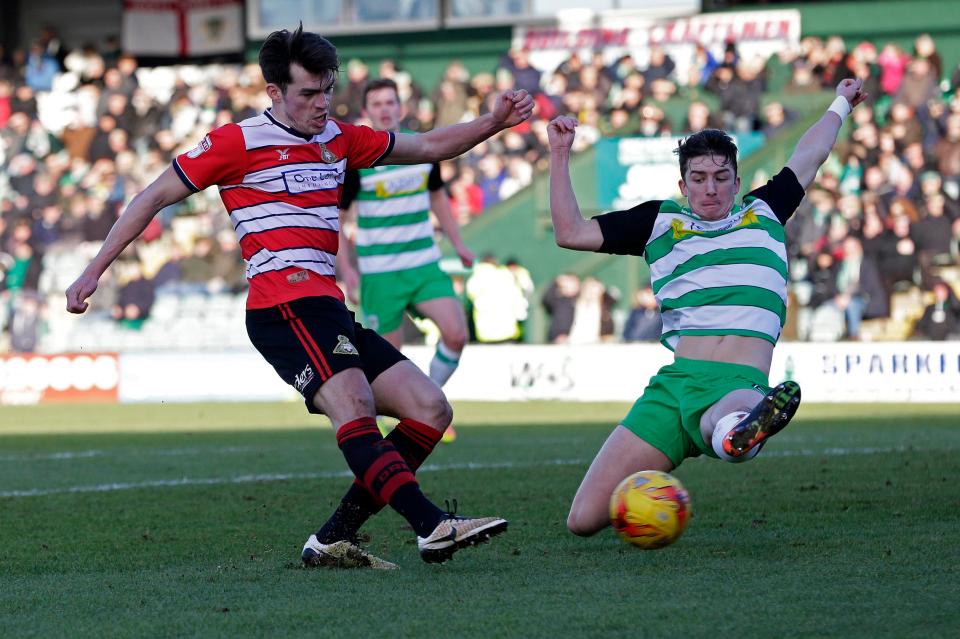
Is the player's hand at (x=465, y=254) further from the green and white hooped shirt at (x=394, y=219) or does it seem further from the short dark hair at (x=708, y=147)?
the short dark hair at (x=708, y=147)

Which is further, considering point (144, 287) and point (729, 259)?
point (144, 287)

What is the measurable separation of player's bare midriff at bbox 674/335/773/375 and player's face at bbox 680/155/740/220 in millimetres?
521

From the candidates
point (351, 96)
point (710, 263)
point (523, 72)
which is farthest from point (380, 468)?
point (351, 96)

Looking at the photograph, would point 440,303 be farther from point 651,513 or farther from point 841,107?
point 651,513

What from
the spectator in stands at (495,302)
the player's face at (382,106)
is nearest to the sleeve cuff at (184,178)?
the player's face at (382,106)

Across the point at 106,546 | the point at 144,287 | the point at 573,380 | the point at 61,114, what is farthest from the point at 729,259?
the point at 61,114

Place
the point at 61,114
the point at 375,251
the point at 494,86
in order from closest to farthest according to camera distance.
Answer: the point at 375,251 < the point at 494,86 < the point at 61,114

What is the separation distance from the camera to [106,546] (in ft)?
22.8

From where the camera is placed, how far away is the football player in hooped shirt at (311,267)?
5953 millimetres

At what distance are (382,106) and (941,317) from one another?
31.0 ft

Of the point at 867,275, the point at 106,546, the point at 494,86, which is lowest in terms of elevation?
the point at 106,546

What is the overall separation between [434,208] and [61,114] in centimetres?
1780

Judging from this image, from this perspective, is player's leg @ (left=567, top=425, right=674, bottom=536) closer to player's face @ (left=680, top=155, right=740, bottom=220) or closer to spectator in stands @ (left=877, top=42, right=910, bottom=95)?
player's face @ (left=680, top=155, right=740, bottom=220)

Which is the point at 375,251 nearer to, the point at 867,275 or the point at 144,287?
the point at 867,275
